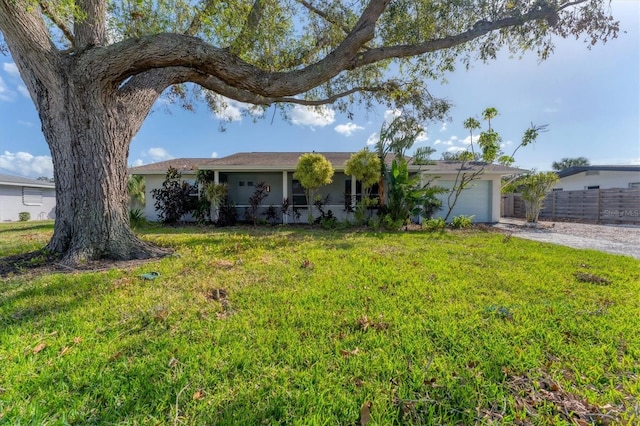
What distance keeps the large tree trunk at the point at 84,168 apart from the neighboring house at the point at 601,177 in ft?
79.5

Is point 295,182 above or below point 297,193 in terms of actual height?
above

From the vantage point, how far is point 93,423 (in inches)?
66.7

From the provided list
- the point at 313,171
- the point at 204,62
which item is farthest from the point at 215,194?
the point at 204,62

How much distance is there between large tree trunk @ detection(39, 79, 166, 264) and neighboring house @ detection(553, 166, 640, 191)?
24244 millimetres

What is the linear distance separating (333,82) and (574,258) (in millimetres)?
8780

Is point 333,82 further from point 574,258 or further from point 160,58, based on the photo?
point 574,258

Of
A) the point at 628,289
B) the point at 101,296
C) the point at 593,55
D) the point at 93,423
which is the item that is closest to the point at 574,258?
the point at 628,289


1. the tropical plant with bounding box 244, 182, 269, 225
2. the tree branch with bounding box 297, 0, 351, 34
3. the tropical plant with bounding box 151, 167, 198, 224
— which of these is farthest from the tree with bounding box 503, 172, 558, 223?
the tropical plant with bounding box 151, 167, 198, 224

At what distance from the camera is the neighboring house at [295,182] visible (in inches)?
509

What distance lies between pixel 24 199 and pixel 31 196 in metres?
0.64

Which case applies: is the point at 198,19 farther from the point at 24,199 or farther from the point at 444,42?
the point at 24,199

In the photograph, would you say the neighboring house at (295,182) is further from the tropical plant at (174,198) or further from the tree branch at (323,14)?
the tree branch at (323,14)

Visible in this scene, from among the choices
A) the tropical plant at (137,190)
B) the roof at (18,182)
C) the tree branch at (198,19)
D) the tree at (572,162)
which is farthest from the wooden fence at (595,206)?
the tree at (572,162)

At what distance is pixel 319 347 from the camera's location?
2.51 meters
